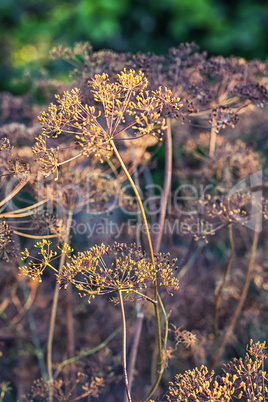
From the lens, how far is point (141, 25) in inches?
390

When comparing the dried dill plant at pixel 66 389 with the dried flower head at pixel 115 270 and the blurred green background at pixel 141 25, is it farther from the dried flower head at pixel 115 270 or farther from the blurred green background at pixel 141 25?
the blurred green background at pixel 141 25

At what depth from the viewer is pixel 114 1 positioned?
30.0 ft

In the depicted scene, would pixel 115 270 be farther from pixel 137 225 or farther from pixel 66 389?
pixel 66 389

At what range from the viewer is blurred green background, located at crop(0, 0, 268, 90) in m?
8.94

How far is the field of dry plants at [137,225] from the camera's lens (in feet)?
7.16

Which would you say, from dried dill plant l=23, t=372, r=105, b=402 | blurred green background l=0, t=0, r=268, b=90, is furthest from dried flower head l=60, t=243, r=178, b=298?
blurred green background l=0, t=0, r=268, b=90

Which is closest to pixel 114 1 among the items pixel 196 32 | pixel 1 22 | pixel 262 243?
pixel 196 32

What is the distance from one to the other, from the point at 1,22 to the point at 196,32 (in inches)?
196

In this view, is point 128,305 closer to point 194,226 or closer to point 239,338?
point 239,338

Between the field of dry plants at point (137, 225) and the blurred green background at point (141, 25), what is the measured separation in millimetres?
4135

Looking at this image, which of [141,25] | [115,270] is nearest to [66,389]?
[115,270]

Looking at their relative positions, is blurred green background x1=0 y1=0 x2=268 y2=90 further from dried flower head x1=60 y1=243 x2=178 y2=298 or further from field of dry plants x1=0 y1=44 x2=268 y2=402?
dried flower head x1=60 y1=243 x2=178 y2=298

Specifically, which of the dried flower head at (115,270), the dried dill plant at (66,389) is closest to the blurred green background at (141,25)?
the dried dill plant at (66,389)

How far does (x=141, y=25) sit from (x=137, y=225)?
7.64m
